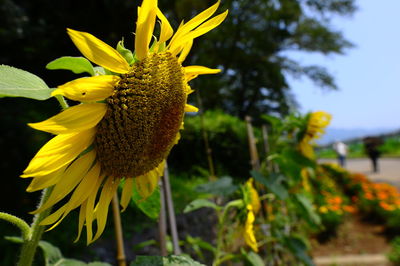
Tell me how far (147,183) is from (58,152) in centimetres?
18

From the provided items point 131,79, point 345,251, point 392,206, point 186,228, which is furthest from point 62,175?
point 392,206

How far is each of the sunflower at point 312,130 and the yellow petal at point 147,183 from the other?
0.76 metres

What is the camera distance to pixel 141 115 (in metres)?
0.41

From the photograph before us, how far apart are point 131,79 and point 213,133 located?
276cm

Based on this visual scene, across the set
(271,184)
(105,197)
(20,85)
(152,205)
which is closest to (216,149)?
(271,184)

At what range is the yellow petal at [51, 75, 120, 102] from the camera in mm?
333

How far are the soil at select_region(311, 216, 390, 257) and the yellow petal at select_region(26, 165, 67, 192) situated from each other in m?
4.14

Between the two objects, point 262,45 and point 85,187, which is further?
point 262,45

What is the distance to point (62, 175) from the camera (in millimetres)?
382

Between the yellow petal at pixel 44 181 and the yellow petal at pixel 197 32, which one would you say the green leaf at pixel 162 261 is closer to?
the yellow petal at pixel 44 181

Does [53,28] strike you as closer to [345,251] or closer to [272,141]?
[272,141]

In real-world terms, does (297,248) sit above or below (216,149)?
below

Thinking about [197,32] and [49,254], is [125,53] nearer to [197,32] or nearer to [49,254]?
[197,32]

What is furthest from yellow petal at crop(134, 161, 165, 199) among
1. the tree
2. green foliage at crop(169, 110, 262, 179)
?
the tree
